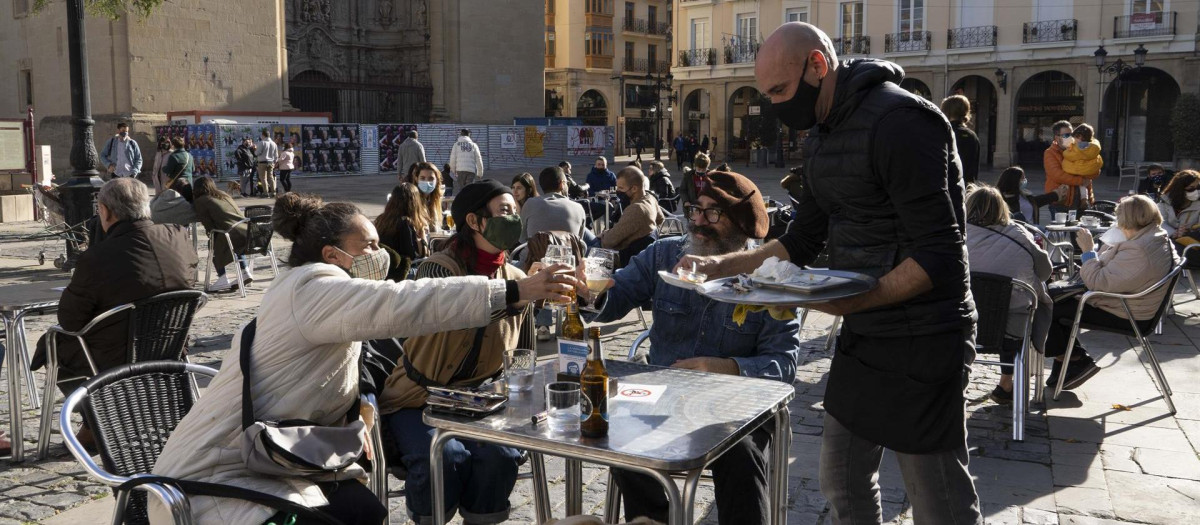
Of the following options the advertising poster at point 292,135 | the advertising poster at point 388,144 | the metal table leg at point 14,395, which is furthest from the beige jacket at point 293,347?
the advertising poster at point 388,144

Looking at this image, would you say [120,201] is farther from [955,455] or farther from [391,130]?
[391,130]

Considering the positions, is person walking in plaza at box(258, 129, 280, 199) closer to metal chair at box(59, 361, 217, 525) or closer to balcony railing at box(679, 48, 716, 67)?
metal chair at box(59, 361, 217, 525)

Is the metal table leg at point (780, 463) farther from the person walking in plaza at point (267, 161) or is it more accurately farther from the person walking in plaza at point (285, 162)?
the person walking in plaza at point (285, 162)

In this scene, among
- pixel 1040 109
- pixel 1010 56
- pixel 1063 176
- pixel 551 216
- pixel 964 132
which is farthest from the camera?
pixel 1040 109

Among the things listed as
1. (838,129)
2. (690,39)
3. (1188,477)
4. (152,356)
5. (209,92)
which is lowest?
(1188,477)

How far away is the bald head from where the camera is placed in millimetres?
2709

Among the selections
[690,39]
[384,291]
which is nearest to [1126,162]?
[690,39]

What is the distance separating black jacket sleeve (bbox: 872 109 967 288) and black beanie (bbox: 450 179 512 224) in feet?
5.63

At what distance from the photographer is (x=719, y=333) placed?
3.51 m

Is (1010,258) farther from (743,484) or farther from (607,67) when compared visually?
(607,67)

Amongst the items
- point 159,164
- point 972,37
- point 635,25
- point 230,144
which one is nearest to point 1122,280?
point 159,164

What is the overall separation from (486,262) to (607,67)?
55.9 metres

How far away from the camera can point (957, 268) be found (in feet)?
8.42

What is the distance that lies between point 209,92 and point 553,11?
30.0m
